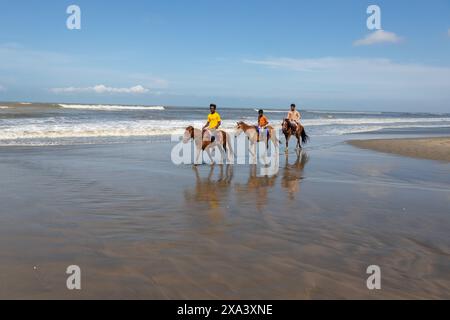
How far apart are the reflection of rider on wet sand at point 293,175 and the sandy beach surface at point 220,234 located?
5 cm

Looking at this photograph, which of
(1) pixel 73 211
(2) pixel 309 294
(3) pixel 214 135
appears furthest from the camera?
(3) pixel 214 135

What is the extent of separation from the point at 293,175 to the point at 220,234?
17.3 ft

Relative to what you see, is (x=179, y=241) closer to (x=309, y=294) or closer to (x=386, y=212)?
(x=309, y=294)

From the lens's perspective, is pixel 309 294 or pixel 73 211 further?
pixel 73 211

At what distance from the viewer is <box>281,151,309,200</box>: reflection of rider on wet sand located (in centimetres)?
852

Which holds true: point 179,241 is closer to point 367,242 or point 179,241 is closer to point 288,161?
point 367,242

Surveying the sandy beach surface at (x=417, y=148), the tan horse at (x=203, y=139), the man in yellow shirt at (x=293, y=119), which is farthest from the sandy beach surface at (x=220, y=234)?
the man in yellow shirt at (x=293, y=119)

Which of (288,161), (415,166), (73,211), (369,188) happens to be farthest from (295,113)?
(73,211)

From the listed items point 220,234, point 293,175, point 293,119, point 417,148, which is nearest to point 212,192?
point 220,234

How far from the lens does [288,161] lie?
1320 cm

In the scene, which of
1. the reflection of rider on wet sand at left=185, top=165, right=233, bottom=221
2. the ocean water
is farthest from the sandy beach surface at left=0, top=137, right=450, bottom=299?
the ocean water
